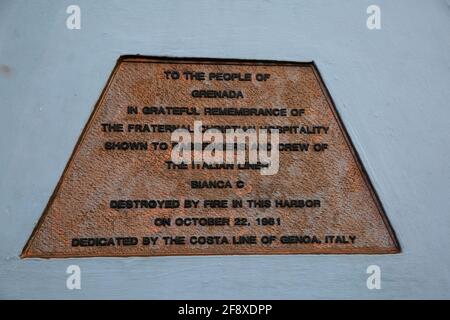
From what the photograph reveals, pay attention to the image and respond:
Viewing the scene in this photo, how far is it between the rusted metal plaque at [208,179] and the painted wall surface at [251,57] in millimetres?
76

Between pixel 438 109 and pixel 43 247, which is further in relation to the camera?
pixel 438 109

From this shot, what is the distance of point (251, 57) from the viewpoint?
12.2 ft

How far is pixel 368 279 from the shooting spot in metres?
3.68

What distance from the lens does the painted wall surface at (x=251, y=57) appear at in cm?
352

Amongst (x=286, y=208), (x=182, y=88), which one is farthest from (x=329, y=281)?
(x=182, y=88)

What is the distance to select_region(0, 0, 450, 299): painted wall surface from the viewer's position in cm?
352

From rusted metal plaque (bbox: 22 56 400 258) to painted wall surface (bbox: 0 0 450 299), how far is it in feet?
0.25

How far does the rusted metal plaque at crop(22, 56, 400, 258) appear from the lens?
354 centimetres

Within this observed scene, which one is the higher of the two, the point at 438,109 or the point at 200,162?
the point at 438,109

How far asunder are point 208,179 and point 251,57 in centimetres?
83

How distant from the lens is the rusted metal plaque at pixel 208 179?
3.54 m

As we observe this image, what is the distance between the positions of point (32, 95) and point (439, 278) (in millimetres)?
2811
